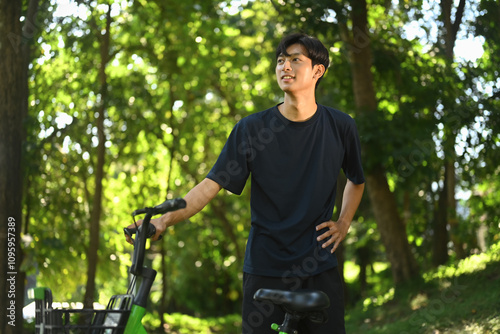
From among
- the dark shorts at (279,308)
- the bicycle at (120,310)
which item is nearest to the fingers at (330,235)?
the dark shorts at (279,308)

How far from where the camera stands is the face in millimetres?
3176

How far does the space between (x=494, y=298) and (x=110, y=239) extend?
8411 mm

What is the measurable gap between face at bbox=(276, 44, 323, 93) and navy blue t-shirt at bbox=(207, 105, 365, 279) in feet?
0.41

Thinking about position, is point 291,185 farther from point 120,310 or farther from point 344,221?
point 120,310

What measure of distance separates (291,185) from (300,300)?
0.61 meters

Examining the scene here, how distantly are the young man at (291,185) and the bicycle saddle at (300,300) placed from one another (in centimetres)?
32

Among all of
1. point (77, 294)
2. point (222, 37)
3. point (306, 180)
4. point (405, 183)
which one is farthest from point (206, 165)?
point (306, 180)

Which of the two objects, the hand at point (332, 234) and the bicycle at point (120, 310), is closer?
the bicycle at point (120, 310)

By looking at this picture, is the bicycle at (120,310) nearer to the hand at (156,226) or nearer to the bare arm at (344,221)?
the hand at (156,226)

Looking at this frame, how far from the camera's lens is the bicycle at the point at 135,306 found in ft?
7.58

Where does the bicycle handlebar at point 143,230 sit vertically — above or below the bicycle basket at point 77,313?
above

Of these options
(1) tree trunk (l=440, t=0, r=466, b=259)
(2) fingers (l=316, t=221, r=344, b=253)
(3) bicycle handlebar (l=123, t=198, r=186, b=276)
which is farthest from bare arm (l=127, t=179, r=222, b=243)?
(1) tree trunk (l=440, t=0, r=466, b=259)

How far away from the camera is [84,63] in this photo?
12.2 meters

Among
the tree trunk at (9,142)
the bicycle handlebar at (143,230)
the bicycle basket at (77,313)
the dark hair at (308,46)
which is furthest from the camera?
the tree trunk at (9,142)
